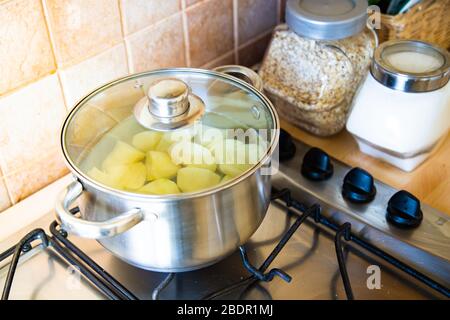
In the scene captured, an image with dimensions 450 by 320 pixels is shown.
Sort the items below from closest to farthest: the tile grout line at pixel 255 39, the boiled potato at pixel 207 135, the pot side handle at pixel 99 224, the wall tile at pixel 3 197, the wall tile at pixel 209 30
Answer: the pot side handle at pixel 99 224 < the boiled potato at pixel 207 135 < the wall tile at pixel 3 197 < the wall tile at pixel 209 30 < the tile grout line at pixel 255 39

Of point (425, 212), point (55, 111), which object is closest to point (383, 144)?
point (425, 212)

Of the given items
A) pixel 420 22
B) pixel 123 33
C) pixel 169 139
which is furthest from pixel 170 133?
pixel 420 22

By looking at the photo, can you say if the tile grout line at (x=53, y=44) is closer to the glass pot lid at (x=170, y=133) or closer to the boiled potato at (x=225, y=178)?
the glass pot lid at (x=170, y=133)

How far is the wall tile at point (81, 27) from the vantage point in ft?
2.15

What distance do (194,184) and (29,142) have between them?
266 millimetres

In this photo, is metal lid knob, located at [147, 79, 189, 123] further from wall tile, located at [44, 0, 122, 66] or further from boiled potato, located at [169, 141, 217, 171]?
wall tile, located at [44, 0, 122, 66]

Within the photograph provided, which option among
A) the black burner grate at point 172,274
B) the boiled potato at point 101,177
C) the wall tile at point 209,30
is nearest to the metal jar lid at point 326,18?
the wall tile at point 209,30

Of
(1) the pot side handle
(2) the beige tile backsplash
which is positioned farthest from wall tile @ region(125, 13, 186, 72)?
(1) the pot side handle

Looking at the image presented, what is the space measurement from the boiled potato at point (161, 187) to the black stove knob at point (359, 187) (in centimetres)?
26

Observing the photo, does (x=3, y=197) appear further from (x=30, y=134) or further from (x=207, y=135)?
(x=207, y=135)

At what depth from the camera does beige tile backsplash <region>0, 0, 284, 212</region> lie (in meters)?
0.64

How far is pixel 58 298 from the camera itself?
618 millimetres

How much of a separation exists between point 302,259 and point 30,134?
37cm

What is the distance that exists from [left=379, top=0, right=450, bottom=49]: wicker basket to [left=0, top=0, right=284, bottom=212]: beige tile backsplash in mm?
244
